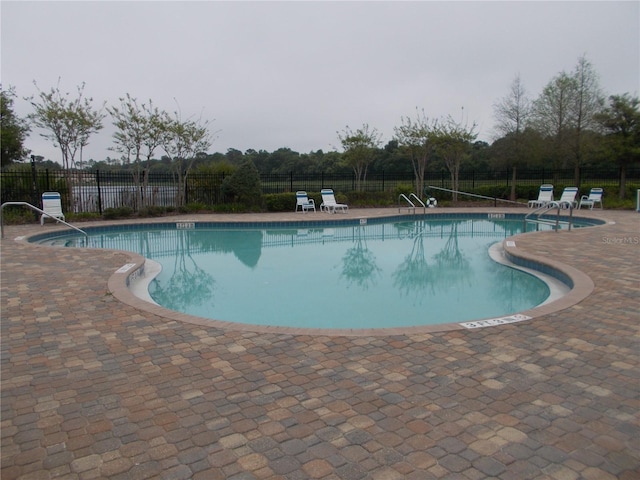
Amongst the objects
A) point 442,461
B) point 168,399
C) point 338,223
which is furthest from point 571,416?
point 338,223

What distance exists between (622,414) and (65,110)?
612 inches

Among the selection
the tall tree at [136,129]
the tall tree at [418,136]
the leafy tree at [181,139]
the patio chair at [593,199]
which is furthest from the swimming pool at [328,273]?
the tall tree at [418,136]

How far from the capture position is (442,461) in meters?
2.39

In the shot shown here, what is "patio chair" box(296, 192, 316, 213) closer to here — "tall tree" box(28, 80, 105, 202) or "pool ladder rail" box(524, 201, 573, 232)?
"tall tree" box(28, 80, 105, 202)

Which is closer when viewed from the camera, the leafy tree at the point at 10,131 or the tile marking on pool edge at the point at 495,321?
the tile marking on pool edge at the point at 495,321

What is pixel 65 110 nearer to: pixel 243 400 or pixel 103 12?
pixel 103 12

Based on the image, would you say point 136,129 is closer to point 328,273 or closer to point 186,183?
point 186,183

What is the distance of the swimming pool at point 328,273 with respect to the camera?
637 centimetres

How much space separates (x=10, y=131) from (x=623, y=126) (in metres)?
23.0

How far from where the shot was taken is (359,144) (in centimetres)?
1952

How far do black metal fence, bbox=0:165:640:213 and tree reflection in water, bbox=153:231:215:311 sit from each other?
7.31m

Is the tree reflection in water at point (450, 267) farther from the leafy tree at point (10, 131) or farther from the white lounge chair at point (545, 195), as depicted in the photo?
the leafy tree at point (10, 131)

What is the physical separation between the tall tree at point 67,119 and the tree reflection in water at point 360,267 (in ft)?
31.0

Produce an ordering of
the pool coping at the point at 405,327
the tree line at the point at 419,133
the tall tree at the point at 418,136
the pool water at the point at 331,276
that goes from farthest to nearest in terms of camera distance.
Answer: the tall tree at the point at 418,136 → the tree line at the point at 419,133 → the pool water at the point at 331,276 → the pool coping at the point at 405,327
